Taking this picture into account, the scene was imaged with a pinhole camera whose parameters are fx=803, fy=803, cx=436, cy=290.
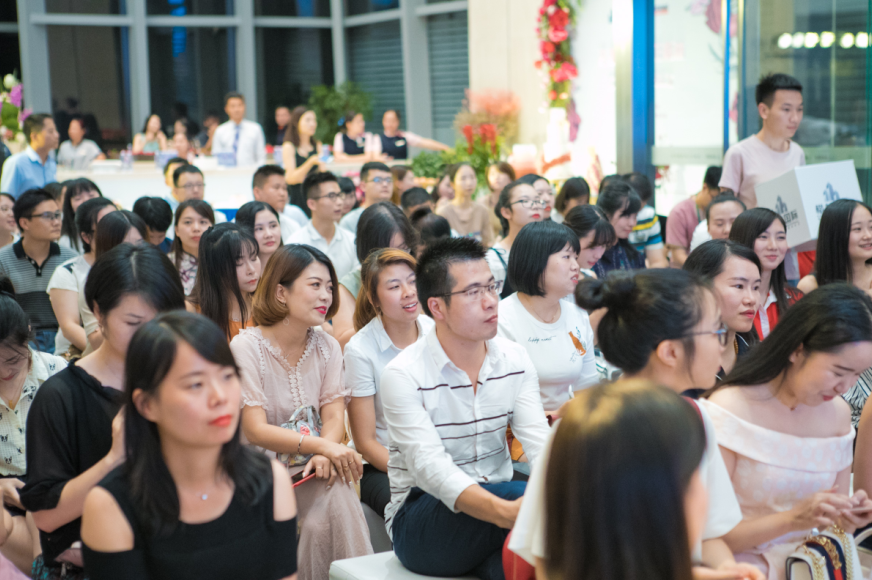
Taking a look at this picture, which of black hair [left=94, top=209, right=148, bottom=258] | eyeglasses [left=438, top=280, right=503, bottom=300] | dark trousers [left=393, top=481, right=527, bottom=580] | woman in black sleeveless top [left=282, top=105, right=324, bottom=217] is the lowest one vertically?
dark trousers [left=393, top=481, right=527, bottom=580]

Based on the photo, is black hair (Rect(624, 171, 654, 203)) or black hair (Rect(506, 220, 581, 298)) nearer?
black hair (Rect(506, 220, 581, 298))

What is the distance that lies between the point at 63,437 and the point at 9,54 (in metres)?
12.4

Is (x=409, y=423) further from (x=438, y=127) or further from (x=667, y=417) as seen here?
(x=438, y=127)

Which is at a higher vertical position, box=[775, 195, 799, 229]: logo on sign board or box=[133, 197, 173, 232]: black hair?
box=[133, 197, 173, 232]: black hair

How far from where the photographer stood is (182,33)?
13.1 m

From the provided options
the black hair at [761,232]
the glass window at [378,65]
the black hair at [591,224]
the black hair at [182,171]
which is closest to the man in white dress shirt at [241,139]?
the black hair at [182,171]

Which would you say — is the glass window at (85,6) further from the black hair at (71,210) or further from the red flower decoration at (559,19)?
the black hair at (71,210)

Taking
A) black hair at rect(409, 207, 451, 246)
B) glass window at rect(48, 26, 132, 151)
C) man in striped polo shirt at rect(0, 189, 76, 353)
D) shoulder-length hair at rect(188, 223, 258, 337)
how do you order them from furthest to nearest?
glass window at rect(48, 26, 132, 151), black hair at rect(409, 207, 451, 246), man in striped polo shirt at rect(0, 189, 76, 353), shoulder-length hair at rect(188, 223, 258, 337)

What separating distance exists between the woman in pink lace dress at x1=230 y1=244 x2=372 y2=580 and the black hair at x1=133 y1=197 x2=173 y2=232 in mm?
2176

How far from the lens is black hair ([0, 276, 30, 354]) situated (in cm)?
234

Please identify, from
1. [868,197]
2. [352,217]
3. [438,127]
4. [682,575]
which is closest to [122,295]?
[682,575]

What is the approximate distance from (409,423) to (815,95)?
498 centimetres

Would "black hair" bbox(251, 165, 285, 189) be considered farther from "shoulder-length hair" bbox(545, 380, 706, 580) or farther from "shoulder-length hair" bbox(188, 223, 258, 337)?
"shoulder-length hair" bbox(545, 380, 706, 580)

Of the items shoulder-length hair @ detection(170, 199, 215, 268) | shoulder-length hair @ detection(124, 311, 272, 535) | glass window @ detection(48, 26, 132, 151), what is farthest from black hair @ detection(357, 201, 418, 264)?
glass window @ detection(48, 26, 132, 151)
